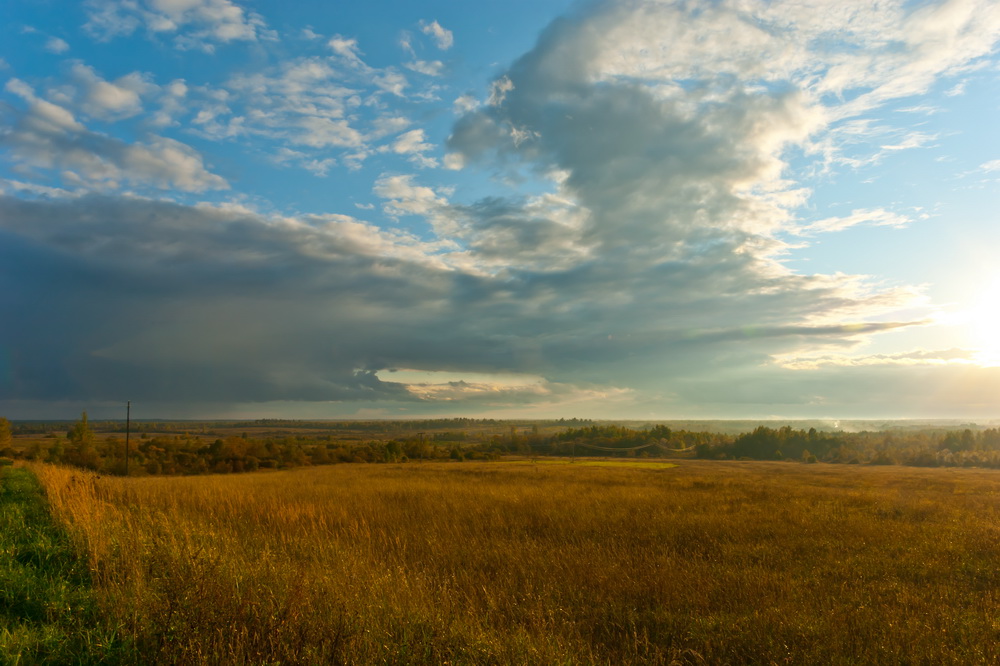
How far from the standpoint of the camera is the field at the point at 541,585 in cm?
536

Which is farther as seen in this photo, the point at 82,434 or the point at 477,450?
the point at 477,450

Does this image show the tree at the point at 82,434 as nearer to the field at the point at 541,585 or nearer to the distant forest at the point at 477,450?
the distant forest at the point at 477,450

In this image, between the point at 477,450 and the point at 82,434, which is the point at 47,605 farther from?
the point at 477,450

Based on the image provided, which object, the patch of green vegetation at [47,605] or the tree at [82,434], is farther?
the tree at [82,434]

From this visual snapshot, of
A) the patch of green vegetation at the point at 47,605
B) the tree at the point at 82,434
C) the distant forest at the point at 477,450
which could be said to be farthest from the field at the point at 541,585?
the tree at the point at 82,434

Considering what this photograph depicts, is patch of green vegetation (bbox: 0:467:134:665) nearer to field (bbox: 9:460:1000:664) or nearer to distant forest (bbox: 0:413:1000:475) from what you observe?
field (bbox: 9:460:1000:664)

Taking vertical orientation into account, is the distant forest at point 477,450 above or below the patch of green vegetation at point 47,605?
below

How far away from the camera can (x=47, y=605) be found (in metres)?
6.50

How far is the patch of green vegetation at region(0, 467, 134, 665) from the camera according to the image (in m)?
5.16

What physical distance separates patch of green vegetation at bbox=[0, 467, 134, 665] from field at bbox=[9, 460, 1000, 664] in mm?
213

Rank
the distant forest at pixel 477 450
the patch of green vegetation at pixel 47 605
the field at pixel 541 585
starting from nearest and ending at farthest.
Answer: the patch of green vegetation at pixel 47 605
the field at pixel 541 585
the distant forest at pixel 477 450

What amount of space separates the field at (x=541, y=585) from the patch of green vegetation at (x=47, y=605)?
0.21 m

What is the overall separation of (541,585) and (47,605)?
635 centimetres

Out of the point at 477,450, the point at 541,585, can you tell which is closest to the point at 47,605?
the point at 541,585
